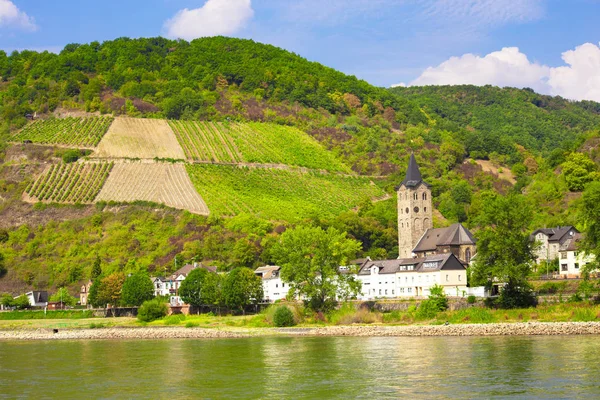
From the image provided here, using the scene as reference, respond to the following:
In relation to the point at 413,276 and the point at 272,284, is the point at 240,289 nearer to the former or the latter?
the point at 413,276

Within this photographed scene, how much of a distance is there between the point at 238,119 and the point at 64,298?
255 ft

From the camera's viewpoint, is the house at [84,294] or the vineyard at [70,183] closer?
the house at [84,294]

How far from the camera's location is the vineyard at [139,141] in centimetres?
13425

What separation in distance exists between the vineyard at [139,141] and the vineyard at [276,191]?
8654 millimetres

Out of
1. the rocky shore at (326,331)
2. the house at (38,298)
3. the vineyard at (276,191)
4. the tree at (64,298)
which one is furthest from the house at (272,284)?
the house at (38,298)

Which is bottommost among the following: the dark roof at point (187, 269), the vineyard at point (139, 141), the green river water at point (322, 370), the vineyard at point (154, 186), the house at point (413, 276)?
the green river water at point (322, 370)

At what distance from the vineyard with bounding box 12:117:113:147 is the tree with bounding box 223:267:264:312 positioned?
207 ft

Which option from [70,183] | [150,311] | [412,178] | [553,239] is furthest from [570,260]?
[70,183]

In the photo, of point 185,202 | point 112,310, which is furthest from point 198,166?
point 112,310

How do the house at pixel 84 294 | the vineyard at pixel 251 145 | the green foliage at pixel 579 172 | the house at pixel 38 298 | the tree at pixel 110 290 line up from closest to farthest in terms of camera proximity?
1. the tree at pixel 110 290
2. the green foliage at pixel 579 172
3. the house at pixel 84 294
4. the house at pixel 38 298
5. the vineyard at pixel 251 145

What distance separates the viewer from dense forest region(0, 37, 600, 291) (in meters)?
104

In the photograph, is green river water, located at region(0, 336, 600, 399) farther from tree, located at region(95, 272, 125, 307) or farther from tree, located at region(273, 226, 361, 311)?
tree, located at region(95, 272, 125, 307)

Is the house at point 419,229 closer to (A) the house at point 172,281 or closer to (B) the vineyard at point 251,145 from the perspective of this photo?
(A) the house at point 172,281

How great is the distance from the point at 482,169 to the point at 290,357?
11089cm
